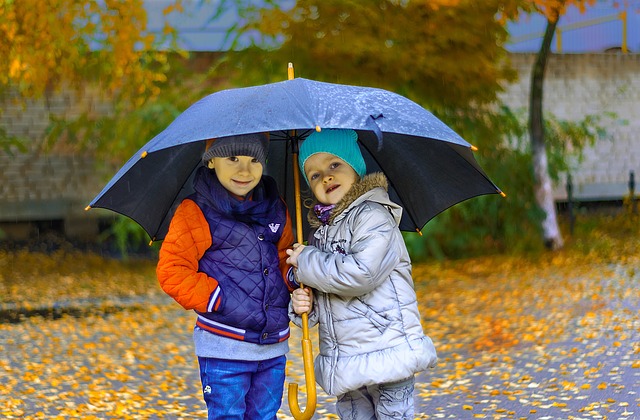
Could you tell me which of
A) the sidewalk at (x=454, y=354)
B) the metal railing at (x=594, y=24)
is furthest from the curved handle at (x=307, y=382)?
the metal railing at (x=594, y=24)

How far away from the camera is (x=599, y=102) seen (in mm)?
16391

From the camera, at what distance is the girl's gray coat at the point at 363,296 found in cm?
313

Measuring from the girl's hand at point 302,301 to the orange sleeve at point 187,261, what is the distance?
326mm

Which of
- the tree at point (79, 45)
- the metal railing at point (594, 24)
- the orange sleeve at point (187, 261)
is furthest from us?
the metal railing at point (594, 24)

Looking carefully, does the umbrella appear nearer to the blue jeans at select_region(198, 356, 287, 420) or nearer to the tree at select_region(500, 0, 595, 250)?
the blue jeans at select_region(198, 356, 287, 420)

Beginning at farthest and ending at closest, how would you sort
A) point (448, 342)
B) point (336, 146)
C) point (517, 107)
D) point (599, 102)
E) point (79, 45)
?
1. point (599, 102)
2. point (517, 107)
3. point (79, 45)
4. point (448, 342)
5. point (336, 146)

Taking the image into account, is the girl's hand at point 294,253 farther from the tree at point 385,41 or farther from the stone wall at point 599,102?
the stone wall at point 599,102

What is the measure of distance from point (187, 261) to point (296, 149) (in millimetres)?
744

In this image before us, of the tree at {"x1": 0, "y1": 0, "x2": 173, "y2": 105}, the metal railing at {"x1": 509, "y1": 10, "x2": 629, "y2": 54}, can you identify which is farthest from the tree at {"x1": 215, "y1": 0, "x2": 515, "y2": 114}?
the metal railing at {"x1": 509, "y1": 10, "x2": 629, "y2": 54}

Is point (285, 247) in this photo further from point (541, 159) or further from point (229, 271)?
point (541, 159)

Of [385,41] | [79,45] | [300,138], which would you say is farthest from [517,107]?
[300,138]

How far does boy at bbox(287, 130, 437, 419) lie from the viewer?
10.3ft

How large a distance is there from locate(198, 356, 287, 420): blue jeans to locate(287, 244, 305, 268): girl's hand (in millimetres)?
433

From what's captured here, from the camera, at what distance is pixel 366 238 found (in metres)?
3.19
